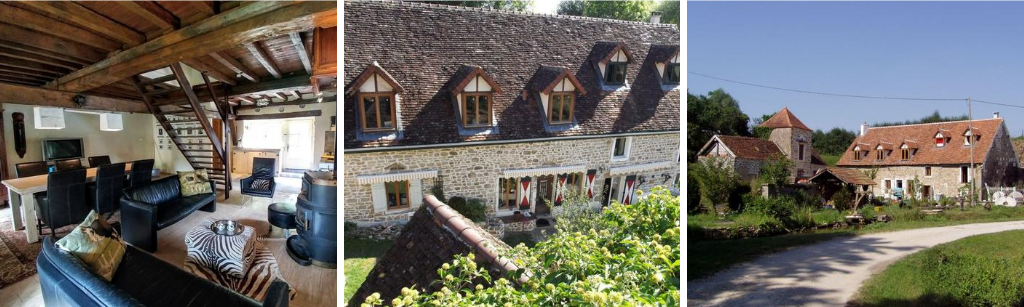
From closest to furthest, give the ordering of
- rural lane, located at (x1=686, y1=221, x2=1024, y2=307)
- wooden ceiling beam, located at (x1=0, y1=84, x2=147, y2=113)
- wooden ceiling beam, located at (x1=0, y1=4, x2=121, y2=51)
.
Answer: wooden ceiling beam, located at (x1=0, y1=4, x2=121, y2=51), wooden ceiling beam, located at (x1=0, y1=84, x2=147, y2=113), rural lane, located at (x1=686, y1=221, x2=1024, y2=307)

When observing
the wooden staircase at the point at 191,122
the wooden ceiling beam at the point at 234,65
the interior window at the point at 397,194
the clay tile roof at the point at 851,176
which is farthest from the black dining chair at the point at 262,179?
the clay tile roof at the point at 851,176

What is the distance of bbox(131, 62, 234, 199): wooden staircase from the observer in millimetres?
1654

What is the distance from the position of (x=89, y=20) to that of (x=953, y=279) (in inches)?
182

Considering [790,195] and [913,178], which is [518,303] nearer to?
[790,195]

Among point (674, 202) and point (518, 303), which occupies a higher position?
point (674, 202)

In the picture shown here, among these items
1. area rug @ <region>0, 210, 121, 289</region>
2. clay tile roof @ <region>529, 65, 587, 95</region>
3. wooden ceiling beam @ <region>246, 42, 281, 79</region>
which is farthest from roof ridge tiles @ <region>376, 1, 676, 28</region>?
area rug @ <region>0, 210, 121, 289</region>

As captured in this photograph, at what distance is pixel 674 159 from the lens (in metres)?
1.73

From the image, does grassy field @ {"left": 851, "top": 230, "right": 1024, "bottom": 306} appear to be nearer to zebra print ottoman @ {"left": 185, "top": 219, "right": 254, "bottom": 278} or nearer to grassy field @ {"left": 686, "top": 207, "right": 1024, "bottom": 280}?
grassy field @ {"left": 686, "top": 207, "right": 1024, "bottom": 280}

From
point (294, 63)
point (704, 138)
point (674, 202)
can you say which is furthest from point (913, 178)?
point (294, 63)

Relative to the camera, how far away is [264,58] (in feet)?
5.18

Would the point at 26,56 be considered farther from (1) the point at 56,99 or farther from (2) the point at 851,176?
(2) the point at 851,176

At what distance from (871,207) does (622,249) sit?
2.29 m

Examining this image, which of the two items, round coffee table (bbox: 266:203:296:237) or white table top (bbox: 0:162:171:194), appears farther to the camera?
round coffee table (bbox: 266:203:296:237)

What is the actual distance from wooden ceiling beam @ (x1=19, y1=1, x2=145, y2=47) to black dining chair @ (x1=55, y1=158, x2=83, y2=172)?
506 mm
